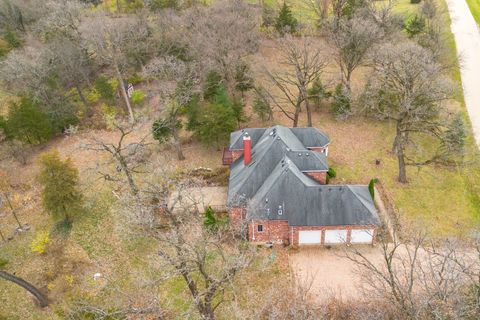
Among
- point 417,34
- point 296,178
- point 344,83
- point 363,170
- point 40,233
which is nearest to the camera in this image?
point 296,178

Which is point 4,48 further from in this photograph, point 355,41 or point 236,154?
point 355,41

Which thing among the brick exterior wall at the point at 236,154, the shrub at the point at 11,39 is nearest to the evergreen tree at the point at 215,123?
the brick exterior wall at the point at 236,154

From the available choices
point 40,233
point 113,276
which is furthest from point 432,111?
point 40,233

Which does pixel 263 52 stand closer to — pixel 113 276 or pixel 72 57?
pixel 72 57

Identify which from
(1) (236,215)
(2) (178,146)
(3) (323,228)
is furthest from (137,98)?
(3) (323,228)

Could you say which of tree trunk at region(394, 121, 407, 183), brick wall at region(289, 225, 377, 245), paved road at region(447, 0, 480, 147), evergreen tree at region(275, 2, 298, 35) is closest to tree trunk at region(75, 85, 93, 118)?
evergreen tree at region(275, 2, 298, 35)

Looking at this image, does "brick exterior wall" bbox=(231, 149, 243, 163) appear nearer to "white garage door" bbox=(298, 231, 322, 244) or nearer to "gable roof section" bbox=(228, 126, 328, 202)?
"gable roof section" bbox=(228, 126, 328, 202)

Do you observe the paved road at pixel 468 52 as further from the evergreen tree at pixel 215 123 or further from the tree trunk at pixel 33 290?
the tree trunk at pixel 33 290
